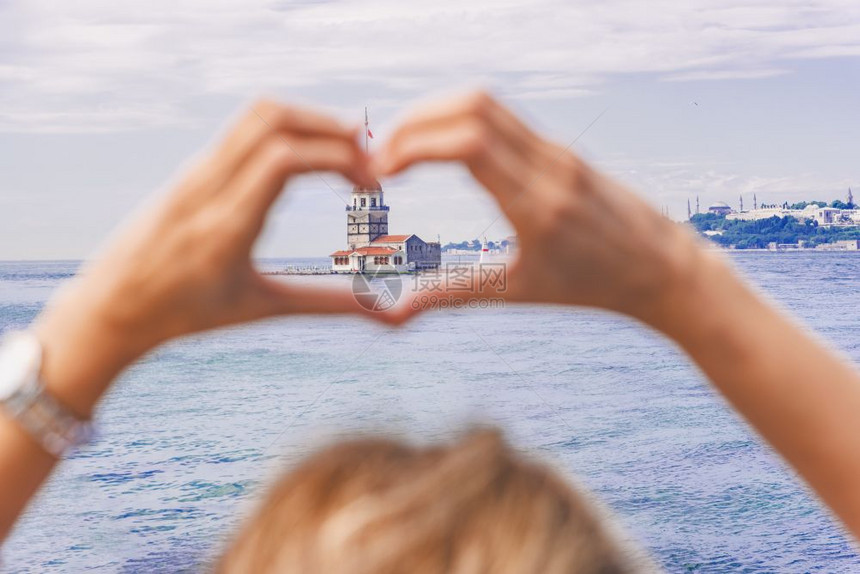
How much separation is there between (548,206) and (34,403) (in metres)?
0.54

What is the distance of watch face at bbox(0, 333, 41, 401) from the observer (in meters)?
0.85

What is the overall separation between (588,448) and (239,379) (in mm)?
14733

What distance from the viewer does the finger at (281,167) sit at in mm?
656

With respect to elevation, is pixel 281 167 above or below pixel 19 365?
above

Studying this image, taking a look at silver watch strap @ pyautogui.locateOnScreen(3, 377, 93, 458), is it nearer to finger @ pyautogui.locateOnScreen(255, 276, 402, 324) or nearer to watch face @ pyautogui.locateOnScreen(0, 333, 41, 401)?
watch face @ pyautogui.locateOnScreen(0, 333, 41, 401)

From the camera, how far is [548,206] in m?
0.64

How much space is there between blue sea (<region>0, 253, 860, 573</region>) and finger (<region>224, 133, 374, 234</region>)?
0.48 ft

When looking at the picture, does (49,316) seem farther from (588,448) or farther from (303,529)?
(588,448)

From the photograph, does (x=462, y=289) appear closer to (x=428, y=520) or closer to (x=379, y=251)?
A: (x=428, y=520)

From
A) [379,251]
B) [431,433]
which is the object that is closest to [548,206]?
[431,433]

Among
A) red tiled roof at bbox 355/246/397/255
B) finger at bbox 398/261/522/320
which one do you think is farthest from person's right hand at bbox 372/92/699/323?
red tiled roof at bbox 355/246/397/255

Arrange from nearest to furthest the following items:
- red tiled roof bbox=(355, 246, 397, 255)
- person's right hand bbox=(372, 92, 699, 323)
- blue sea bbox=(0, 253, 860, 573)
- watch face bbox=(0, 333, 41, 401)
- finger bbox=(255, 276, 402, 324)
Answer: person's right hand bbox=(372, 92, 699, 323) < finger bbox=(255, 276, 402, 324) < watch face bbox=(0, 333, 41, 401) < red tiled roof bbox=(355, 246, 397, 255) < blue sea bbox=(0, 253, 860, 573)

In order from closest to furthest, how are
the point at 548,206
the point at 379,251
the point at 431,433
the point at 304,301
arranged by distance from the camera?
the point at 548,206, the point at 304,301, the point at 431,433, the point at 379,251

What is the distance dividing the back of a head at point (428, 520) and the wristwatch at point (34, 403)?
21cm
